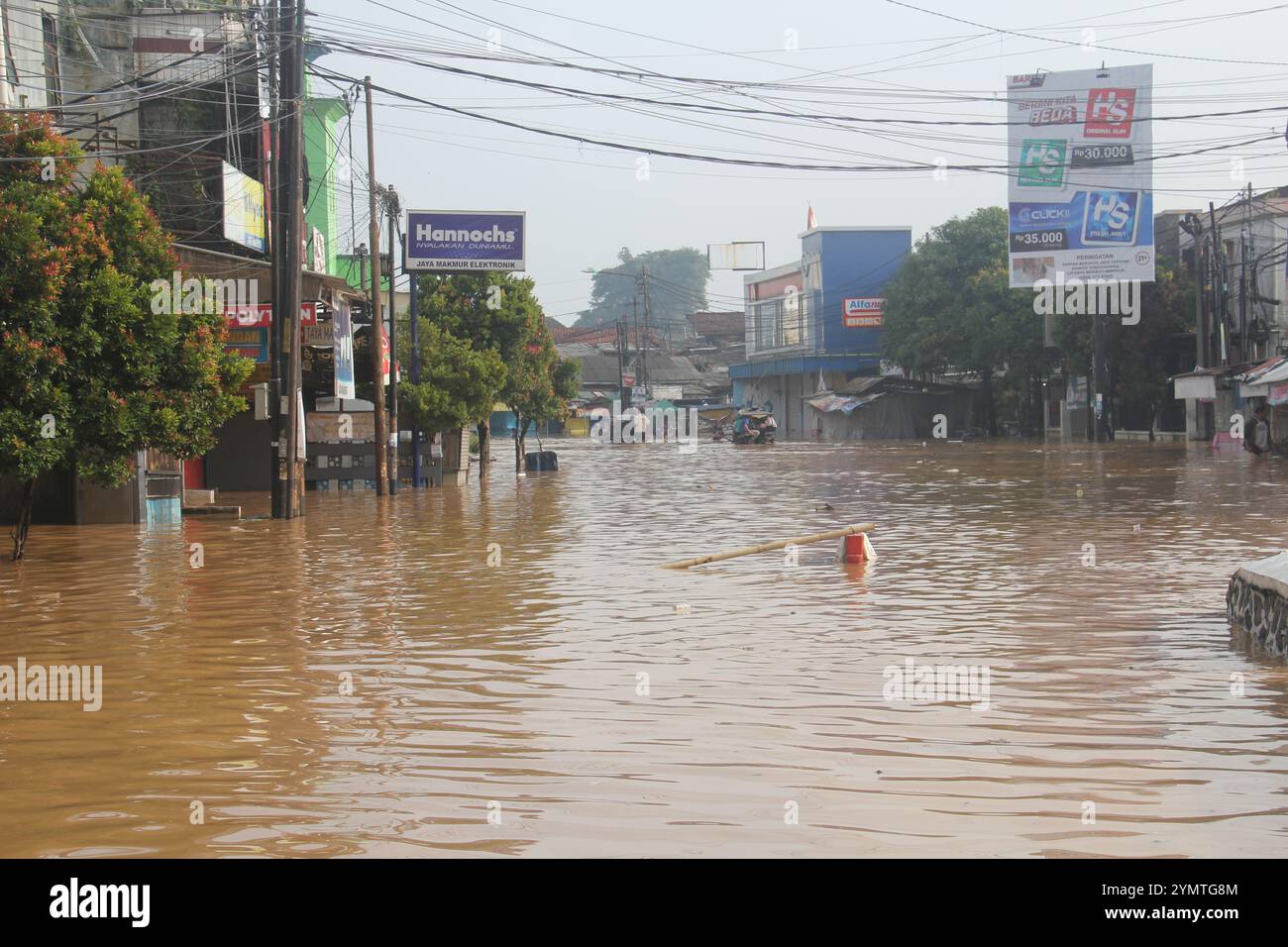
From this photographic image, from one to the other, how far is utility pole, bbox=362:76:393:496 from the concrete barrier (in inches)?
817

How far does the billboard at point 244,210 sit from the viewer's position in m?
31.7

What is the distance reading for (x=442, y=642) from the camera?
10898 mm

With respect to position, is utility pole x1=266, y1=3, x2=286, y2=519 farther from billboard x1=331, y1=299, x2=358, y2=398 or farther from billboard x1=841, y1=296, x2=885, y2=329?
billboard x1=841, y1=296, x2=885, y2=329

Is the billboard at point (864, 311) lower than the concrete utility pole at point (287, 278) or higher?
higher

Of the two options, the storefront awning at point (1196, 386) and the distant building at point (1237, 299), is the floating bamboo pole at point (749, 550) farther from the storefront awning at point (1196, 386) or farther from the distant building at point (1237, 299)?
the storefront awning at point (1196, 386)

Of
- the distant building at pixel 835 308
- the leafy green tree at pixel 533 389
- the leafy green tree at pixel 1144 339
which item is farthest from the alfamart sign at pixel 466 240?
the distant building at pixel 835 308

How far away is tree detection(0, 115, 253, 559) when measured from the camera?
16656 millimetres

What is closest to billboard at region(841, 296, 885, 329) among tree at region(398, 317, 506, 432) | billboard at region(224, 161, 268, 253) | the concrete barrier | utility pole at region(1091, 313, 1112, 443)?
utility pole at region(1091, 313, 1112, 443)

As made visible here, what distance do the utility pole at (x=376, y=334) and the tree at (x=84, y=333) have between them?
9.96 metres

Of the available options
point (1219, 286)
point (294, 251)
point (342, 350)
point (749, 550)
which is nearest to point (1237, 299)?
point (1219, 286)

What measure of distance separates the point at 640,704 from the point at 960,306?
68933mm
